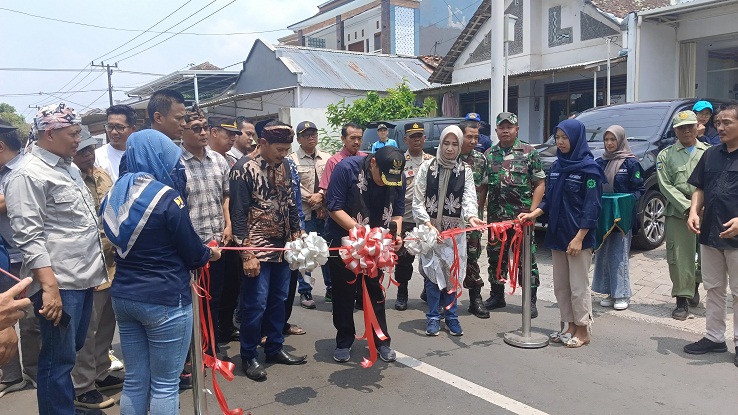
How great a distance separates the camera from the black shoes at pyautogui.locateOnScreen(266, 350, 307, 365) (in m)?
4.62

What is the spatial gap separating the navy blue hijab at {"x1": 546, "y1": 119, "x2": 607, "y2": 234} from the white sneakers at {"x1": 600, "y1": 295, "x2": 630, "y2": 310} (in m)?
1.59

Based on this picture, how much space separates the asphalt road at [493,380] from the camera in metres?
3.85

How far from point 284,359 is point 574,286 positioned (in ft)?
8.25

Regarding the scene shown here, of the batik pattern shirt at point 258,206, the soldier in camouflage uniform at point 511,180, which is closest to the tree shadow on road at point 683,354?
the soldier in camouflage uniform at point 511,180

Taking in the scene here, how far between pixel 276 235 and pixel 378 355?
1.34 m

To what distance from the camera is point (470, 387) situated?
414cm

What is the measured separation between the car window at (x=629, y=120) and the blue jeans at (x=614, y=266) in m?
2.77

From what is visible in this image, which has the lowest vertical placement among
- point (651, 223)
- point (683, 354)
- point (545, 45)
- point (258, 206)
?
point (683, 354)

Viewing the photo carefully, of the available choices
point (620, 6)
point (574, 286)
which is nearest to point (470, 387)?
point (574, 286)

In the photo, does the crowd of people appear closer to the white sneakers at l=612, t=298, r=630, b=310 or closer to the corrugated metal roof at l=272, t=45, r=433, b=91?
the white sneakers at l=612, t=298, r=630, b=310

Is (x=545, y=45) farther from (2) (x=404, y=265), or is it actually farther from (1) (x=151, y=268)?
(1) (x=151, y=268)

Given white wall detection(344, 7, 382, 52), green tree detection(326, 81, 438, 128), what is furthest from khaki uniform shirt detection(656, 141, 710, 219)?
white wall detection(344, 7, 382, 52)

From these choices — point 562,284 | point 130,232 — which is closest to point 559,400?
point 562,284

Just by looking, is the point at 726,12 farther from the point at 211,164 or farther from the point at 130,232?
the point at 130,232
